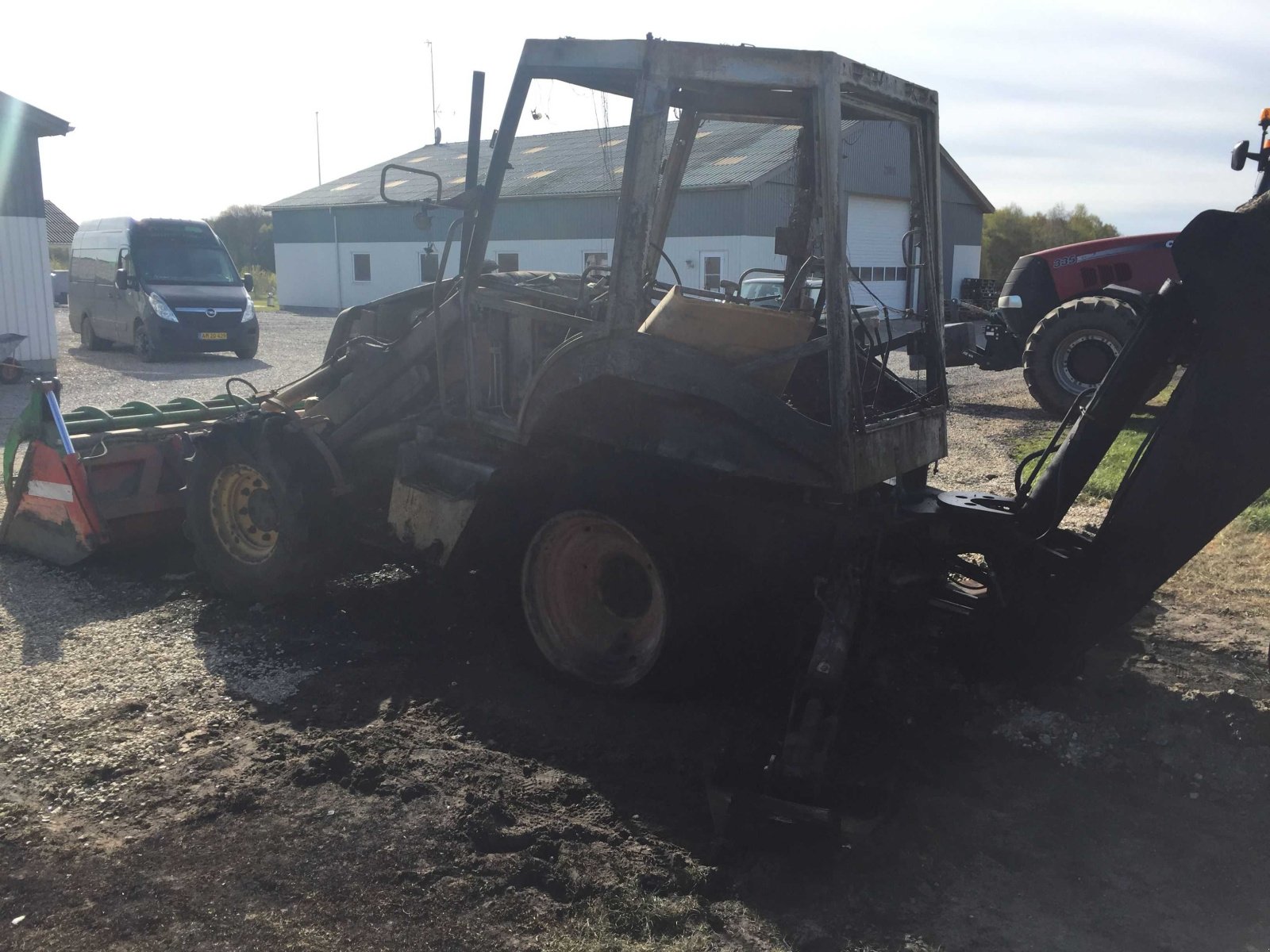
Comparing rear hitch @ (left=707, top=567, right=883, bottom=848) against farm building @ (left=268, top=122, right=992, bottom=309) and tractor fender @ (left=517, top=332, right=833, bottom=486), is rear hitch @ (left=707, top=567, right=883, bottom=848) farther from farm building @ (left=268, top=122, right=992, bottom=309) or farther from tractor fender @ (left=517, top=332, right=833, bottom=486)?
farm building @ (left=268, top=122, right=992, bottom=309)

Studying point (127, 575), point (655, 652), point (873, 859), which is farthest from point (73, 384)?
point (873, 859)

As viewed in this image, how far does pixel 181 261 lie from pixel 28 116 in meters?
3.30

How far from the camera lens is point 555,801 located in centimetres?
402

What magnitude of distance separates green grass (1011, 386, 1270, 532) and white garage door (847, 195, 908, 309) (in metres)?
1.35

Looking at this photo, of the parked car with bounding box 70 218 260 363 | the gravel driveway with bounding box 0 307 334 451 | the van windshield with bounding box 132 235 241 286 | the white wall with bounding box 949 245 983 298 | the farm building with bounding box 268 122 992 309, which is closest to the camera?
the farm building with bounding box 268 122 992 309

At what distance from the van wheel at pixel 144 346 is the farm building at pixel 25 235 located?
1426 millimetres

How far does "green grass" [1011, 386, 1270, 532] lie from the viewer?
7.68 meters

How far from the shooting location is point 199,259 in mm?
20453

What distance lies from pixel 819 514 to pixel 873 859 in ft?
4.32

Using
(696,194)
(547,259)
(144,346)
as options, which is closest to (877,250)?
(696,194)

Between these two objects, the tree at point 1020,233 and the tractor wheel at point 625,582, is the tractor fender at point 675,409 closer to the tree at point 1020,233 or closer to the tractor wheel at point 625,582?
the tractor wheel at point 625,582

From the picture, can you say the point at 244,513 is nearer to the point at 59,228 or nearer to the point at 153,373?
the point at 153,373

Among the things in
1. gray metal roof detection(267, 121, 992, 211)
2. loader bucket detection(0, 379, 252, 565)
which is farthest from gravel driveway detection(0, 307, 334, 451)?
gray metal roof detection(267, 121, 992, 211)

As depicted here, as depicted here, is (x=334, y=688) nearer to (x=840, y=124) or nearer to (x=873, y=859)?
(x=873, y=859)
